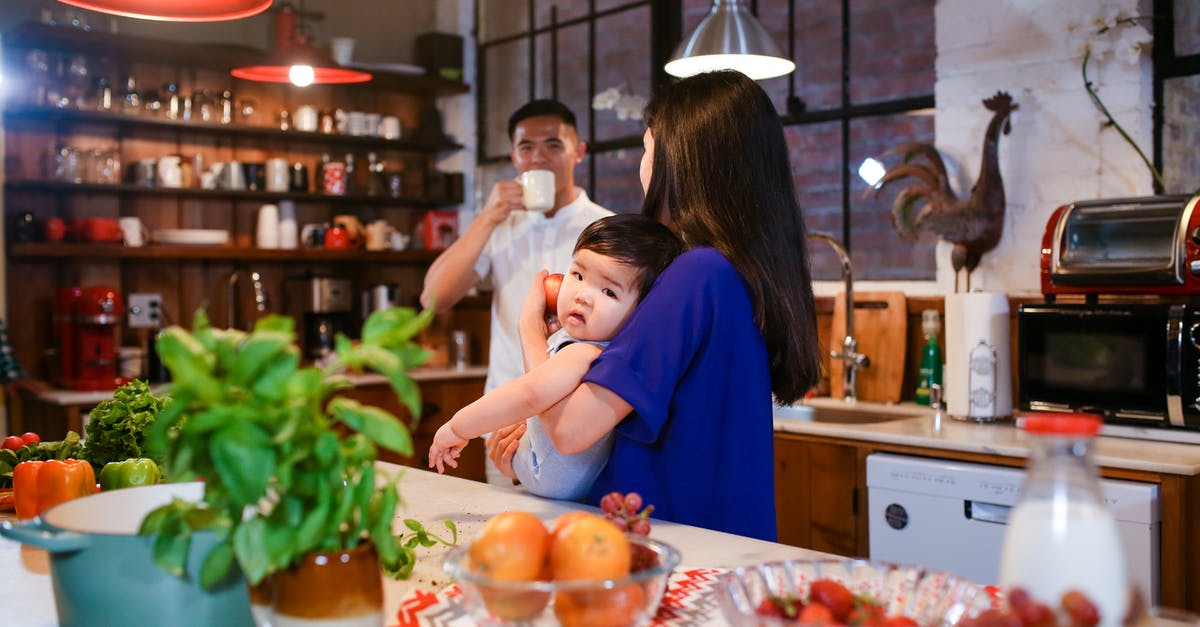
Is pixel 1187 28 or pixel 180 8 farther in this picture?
pixel 1187 28

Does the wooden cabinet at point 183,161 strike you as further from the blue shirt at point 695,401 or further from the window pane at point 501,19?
the blue shirt at point 695,401

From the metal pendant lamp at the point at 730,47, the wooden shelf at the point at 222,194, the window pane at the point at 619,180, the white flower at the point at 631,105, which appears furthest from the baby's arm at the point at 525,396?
the wooden shelf at the point at 222,194

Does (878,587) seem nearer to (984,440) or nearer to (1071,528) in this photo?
(1071,528)

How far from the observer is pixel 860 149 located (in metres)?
4.07

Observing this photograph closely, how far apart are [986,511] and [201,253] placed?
3.66m

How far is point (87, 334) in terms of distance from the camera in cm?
438

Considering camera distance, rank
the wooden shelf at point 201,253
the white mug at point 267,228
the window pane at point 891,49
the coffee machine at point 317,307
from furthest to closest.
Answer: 1. the coffee machine at point 317,307
2. the white mug at point 267,228
3. the wooden shelf at point 201,253
4. the window pane at point 891,49

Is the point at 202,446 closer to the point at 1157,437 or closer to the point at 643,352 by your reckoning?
the point at 643,352

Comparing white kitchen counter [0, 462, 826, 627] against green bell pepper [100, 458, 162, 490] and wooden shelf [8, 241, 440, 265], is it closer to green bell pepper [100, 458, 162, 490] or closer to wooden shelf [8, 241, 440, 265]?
green bell pepper [100, 458, 162, 490]

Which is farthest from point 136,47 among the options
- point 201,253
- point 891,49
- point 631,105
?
point 891,49

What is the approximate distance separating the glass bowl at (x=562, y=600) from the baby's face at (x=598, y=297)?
0.69 m

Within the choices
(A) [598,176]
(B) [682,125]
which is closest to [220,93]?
(A) [598,176]

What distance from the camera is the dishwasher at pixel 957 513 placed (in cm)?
244

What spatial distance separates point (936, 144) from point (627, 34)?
1903mm
